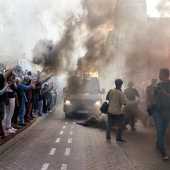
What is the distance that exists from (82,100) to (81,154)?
876cm

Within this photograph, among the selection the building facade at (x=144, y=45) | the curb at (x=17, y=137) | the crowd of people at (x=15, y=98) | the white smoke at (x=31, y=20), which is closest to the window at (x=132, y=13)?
the building facade at (x=144, y=45)

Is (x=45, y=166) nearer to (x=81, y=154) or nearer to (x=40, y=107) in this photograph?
(x=81, y=154)

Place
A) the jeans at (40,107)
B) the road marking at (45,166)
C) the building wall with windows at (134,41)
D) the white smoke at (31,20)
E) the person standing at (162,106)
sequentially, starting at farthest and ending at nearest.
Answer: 1. the building wall with windows at (134,41)
2. the jeans at (40,107)
3. the white smoke at (31,20)
4. the person standing at (162,106)
5. the road marking at (45,166)

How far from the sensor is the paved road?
6191 mm

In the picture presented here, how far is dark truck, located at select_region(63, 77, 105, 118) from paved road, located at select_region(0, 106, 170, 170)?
5495mm

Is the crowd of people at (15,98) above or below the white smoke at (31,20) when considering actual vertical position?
below

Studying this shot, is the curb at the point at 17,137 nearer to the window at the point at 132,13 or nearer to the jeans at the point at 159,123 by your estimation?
the jeans at the point at 159,123

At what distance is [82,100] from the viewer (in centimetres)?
1598

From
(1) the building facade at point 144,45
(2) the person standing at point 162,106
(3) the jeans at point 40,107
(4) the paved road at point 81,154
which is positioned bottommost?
(4) the paved road at point 81,154

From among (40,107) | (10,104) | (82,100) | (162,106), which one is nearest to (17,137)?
(10,104)

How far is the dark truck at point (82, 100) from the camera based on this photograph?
1584cm

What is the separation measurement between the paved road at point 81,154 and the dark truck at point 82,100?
550 centimetres

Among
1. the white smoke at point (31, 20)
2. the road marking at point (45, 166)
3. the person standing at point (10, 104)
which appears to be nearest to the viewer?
the road marking at point (45, 166)

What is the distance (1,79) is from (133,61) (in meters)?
22.4
